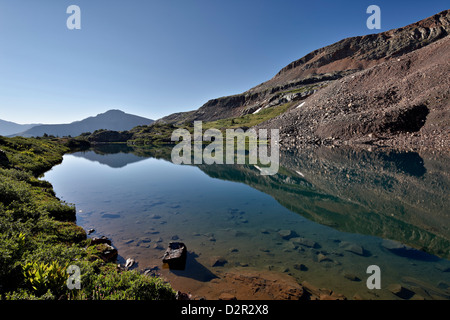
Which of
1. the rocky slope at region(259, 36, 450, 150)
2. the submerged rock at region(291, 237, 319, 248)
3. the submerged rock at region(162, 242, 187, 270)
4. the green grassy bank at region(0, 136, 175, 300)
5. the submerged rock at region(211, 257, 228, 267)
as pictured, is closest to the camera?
the green grassy bank at region(0, 136, 175, 300)

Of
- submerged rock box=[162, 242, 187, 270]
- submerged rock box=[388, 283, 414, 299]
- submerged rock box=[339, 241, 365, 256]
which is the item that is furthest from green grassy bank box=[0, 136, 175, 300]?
submerged rock box=[339, 241, 365, 256]

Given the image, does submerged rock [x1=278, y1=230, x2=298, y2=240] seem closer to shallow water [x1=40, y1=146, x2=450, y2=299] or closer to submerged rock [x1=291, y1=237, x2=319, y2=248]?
shallow water [x1=40, y1=146, x2=450, y2=299]

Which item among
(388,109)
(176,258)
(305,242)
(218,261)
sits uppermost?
(388,109)

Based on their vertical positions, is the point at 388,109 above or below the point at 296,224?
above

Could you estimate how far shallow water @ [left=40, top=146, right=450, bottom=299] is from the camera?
1188cm

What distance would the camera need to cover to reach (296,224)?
18.8m

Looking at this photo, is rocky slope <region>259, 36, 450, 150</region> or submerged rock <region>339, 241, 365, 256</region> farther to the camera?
rocky slope <region>259, 36, 450, 150</region>

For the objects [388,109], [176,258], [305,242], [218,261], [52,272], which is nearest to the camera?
[52,272]

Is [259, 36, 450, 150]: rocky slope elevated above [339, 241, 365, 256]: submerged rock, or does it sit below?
above

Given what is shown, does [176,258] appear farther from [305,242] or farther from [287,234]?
[305,242]

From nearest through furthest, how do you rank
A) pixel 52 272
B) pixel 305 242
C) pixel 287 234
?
pixel 52 272, pixel 305 242, pixel 287 234

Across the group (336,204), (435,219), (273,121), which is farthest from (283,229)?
(273,121)

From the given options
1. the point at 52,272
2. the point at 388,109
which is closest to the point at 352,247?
the point at 52,272

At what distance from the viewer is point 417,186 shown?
27453 mm
